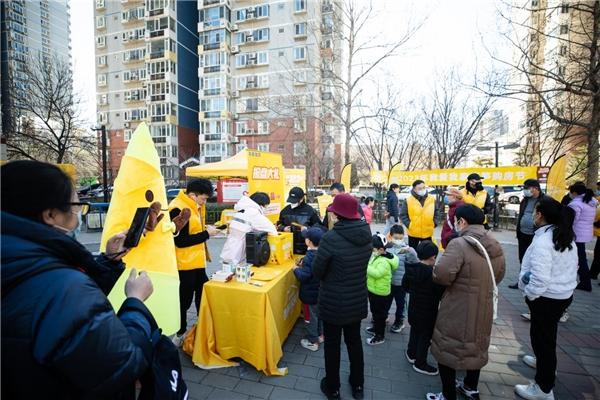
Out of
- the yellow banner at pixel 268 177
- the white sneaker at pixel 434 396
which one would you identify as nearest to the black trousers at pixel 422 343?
the white sneaker at pixel 434 396

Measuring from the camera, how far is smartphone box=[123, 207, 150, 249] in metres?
2.02

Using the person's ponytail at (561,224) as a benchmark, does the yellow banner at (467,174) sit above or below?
above

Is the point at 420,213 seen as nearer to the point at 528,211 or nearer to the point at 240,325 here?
the point at 528,211

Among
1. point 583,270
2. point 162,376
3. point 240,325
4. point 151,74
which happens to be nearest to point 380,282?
point 240,325

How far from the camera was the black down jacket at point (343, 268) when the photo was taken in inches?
103

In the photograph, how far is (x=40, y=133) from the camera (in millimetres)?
16031

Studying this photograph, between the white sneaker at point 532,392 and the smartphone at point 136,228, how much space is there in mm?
3618

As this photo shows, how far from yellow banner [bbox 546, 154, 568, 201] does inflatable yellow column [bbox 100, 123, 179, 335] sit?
995 centimetres

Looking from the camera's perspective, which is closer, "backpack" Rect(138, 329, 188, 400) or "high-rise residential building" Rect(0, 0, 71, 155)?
"backpack" Rect(138, 329, 188, 400)

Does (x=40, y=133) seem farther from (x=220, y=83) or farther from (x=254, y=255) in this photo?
(x=220, y=83)

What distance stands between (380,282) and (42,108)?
19847mm

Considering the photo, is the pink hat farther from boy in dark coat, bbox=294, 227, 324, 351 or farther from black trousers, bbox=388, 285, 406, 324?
black trousers, bbox=388, 285, 406, 324

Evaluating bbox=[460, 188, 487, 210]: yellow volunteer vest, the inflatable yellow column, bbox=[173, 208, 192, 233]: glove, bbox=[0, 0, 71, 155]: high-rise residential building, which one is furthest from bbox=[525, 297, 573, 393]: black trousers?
bbox=[0, 0, 71, 155]: high-rise residential building

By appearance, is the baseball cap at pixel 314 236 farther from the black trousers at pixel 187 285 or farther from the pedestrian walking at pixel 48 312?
the pedestrian walking at pixel 48 312
